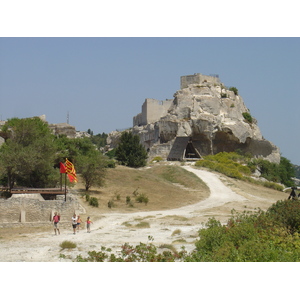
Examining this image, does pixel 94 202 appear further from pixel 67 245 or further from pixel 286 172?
pixel 286 172

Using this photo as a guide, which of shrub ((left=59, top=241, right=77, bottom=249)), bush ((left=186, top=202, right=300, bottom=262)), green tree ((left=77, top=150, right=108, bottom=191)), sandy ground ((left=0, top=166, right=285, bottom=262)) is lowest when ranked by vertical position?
sandy ground ((left=0, top=166, right=285, bottom=262))

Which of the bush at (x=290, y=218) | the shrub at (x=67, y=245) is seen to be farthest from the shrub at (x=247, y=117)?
the shrub at (x=67, y=245)

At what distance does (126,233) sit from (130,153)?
105 feet

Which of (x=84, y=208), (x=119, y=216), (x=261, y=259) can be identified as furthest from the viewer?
(x=84, y=208)

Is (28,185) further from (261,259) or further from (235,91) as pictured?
(235,91)

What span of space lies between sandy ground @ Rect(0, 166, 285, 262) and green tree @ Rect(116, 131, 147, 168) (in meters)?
17.0

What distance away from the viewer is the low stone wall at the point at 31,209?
23188mm

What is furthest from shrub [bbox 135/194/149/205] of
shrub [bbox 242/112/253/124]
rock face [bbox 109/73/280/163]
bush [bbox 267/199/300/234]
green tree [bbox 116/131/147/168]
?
shrub [bbox 242/112/253/124]

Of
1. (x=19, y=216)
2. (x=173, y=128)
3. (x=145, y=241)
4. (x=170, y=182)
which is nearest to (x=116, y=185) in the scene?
(x=170, y=182)

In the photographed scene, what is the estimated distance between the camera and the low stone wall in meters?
23.2

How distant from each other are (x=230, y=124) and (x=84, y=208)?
37517mm

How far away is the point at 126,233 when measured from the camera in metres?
20.8

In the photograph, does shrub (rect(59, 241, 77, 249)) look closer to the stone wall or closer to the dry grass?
the dry grass

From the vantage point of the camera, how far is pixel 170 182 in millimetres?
42906
